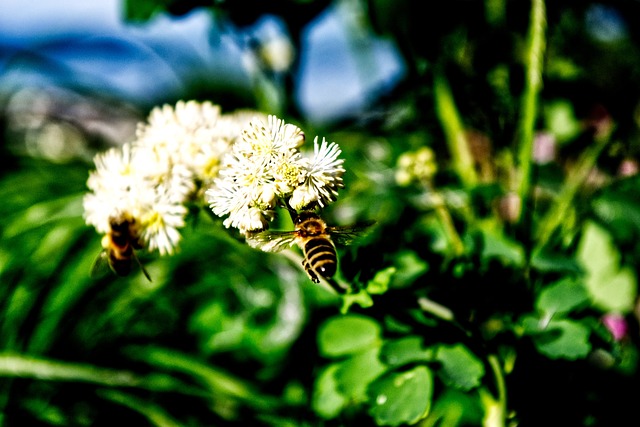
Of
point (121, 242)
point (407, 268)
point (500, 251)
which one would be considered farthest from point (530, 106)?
point (121, 242)

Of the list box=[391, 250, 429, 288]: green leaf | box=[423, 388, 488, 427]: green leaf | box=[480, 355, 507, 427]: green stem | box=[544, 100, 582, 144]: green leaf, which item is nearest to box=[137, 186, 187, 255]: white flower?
box=[391, 250, 429, 288]: green leaf

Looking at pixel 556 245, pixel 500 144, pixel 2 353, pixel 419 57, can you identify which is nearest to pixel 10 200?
pixel 2 353

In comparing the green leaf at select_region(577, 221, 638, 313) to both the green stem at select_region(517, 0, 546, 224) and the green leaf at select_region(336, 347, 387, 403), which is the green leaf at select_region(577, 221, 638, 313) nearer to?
the green stem at select_region(517, 0, 546, 224)

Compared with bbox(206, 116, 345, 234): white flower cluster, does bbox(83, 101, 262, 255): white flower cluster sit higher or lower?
higher

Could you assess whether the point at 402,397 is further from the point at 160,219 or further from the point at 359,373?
the point at 160,219

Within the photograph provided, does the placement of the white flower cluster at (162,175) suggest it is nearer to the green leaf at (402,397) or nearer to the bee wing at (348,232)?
the bee wing at (348,232)

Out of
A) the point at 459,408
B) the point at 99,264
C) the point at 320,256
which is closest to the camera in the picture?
the point at 320,256
